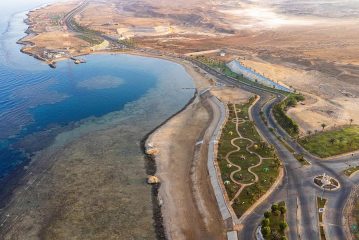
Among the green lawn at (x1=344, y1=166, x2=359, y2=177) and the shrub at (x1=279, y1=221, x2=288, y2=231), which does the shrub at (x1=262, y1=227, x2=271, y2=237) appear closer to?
the shrub at (x1=279, y1=221, x2=288, y2=231)

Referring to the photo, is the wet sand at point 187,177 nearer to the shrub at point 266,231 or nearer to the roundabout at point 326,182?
the shrub at point 266,231

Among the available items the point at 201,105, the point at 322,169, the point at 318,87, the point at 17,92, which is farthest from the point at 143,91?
the point at 322,169

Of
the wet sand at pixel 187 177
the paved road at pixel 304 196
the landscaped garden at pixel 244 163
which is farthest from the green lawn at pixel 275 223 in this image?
the wet sand at pixel 187 177

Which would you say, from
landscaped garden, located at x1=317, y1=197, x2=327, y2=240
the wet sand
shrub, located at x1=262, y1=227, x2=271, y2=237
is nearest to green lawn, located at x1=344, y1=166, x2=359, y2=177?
landscaped garden, located at x1=317, y1=197, x2=327, y2=240

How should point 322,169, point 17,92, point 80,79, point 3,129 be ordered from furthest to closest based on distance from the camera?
1. point 80,79
2. point 17,92
3. point 3,129
4. point 322,169

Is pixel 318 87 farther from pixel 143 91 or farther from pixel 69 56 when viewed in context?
pixel 69 56
